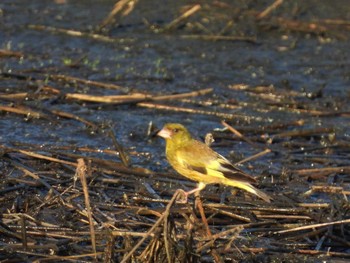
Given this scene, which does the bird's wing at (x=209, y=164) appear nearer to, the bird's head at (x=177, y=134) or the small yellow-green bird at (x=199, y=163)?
the small yellow-green bird at (x=199, y=163)

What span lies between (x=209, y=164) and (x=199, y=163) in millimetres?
89

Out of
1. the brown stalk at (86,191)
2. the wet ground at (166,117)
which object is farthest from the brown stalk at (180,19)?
the brown stalk at (86,191)


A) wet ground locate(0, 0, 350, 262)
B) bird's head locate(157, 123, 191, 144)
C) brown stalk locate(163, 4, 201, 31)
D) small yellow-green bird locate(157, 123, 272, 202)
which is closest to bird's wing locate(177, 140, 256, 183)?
small yellow-green bird locate(157, 123, 272, 202)

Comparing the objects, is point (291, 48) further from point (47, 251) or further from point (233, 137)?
point (47, 251)

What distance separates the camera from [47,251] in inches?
266

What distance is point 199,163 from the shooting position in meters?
7.04

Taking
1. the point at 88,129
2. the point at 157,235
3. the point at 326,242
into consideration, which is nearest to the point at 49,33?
the point at 88,129

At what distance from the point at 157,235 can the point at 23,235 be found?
1204 mm

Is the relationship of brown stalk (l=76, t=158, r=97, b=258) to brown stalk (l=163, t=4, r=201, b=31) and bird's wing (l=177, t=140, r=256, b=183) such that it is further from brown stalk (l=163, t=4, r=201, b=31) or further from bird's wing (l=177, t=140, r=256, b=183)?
brown stalk (l=163, t=4, r=201, b=31)

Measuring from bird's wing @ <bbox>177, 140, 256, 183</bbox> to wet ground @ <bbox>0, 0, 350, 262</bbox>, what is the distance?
1.33 ft

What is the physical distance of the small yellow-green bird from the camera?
705 cm

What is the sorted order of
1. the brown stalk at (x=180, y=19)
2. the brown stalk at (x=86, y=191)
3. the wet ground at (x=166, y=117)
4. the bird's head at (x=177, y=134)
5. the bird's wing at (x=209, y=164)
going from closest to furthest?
1. the brown stalk at (x=86, y=191)
2. the bird's wing at (x=209, y=164)
3. the wet ground at (x=166, y=117)
4. the bird's head at (x=177, y=134)
5. the brown stalk at (x=180, y=19)

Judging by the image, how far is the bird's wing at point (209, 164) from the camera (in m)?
7.04

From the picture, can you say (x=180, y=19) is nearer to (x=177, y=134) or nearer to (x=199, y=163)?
(x=177, y=134)
